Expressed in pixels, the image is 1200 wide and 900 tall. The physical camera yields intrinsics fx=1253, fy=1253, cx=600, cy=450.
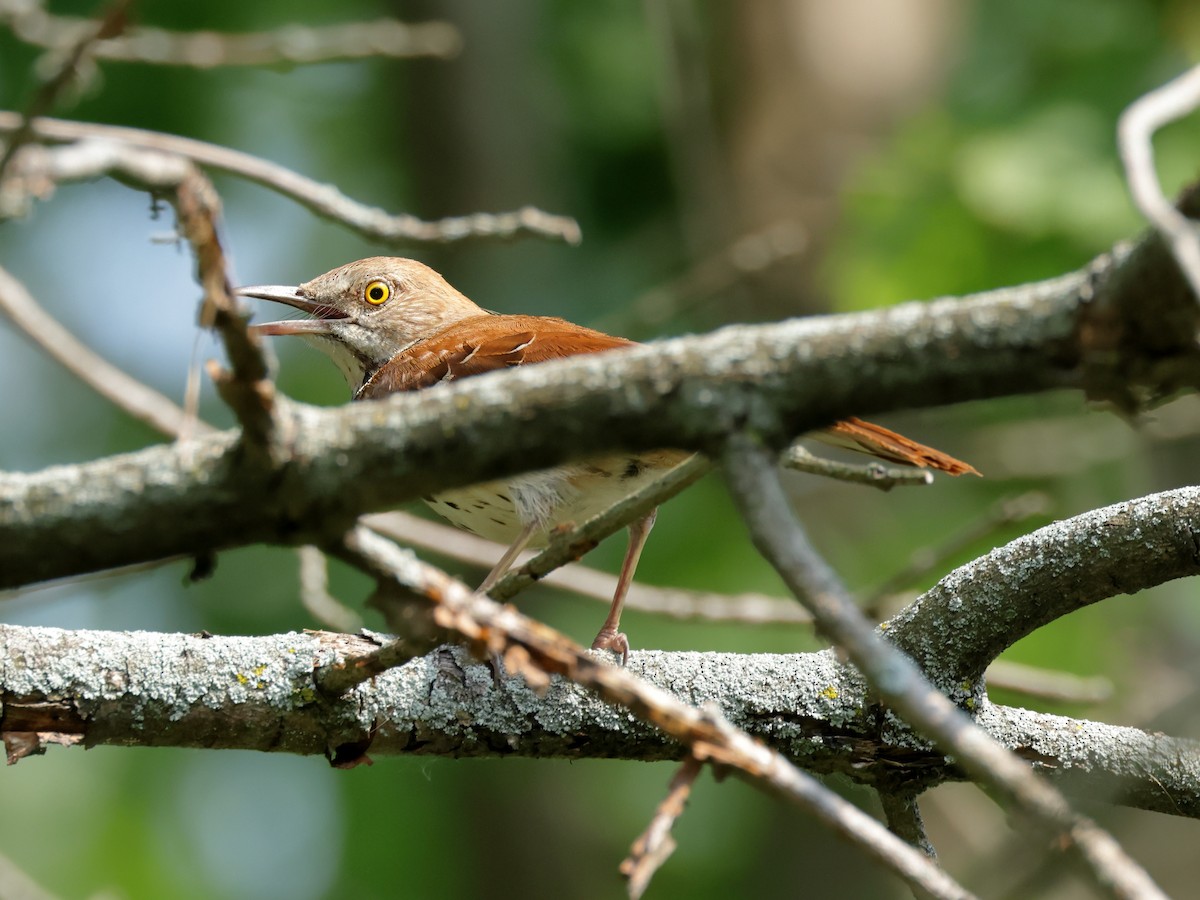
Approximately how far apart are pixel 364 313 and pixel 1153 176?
4503mm

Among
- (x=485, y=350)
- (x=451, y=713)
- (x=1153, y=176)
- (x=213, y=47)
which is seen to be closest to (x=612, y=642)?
(x=451, y=713)

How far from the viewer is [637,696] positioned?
61.8 inches

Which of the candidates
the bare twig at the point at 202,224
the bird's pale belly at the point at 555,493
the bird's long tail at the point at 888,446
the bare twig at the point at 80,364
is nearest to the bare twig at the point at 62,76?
the bare twig at the point at 202,224

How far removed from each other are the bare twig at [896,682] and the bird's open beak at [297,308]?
3907 mm

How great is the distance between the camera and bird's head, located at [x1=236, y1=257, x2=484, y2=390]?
219 inches

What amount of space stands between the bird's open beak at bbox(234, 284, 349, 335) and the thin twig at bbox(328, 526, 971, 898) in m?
3.58

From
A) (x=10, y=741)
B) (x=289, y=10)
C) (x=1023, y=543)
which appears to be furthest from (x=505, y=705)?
(x=289, y=10)

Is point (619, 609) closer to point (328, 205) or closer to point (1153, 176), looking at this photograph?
point (328, 205)

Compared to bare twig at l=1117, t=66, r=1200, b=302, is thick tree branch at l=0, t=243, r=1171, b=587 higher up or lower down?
lower down

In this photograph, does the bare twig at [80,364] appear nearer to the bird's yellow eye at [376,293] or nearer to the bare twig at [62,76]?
the bare twig at [62,76]

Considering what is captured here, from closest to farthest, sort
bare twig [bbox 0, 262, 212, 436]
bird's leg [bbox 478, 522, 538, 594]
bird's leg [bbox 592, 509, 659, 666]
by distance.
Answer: bare twig [bbox 0, 262, 212, 436], bird's leg [bbox 592, 509, 659, 666], bird's leg [bbox 478, 522, 538, 594]

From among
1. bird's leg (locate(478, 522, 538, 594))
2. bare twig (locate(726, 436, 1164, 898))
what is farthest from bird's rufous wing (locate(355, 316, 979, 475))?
bare twig (locate(726, 436, 1164, 898))

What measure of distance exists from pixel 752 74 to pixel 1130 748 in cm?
690

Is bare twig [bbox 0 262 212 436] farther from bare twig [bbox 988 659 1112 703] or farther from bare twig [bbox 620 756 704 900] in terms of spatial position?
bare twig [bbox 988 659 1112 703]
